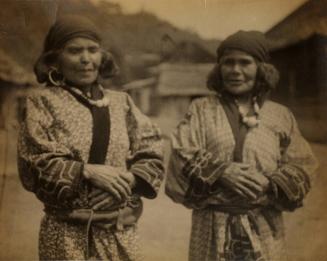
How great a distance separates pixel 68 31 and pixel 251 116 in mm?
839

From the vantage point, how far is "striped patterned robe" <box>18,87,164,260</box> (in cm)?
276

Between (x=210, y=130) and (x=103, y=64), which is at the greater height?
(x=103, y=64)

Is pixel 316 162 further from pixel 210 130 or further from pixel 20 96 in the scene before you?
pixel 20 96

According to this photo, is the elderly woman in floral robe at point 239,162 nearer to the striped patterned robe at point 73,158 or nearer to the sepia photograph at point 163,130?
the sepia photograph at point 163,130

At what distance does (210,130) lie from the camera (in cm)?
296

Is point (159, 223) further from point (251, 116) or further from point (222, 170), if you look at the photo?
point (251, 116)

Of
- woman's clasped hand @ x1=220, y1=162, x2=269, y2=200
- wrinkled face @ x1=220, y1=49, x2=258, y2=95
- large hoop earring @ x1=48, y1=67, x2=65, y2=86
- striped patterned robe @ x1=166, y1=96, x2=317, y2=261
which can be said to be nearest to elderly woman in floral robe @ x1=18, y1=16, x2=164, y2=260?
large hoop earring @ x1=48, y1=67, x2=65, y2=86

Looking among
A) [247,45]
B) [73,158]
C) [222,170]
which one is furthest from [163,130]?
[247,45]

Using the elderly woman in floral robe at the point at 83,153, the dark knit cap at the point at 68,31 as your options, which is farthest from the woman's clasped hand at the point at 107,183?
the dark knit cap at the point at 68,31

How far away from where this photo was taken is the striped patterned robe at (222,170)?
114 inches

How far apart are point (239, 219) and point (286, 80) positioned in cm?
A: 63

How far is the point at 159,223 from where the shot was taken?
114 inches

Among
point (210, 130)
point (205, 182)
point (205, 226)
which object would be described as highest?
point (210, 130)

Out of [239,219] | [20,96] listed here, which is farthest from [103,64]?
[239,219]
